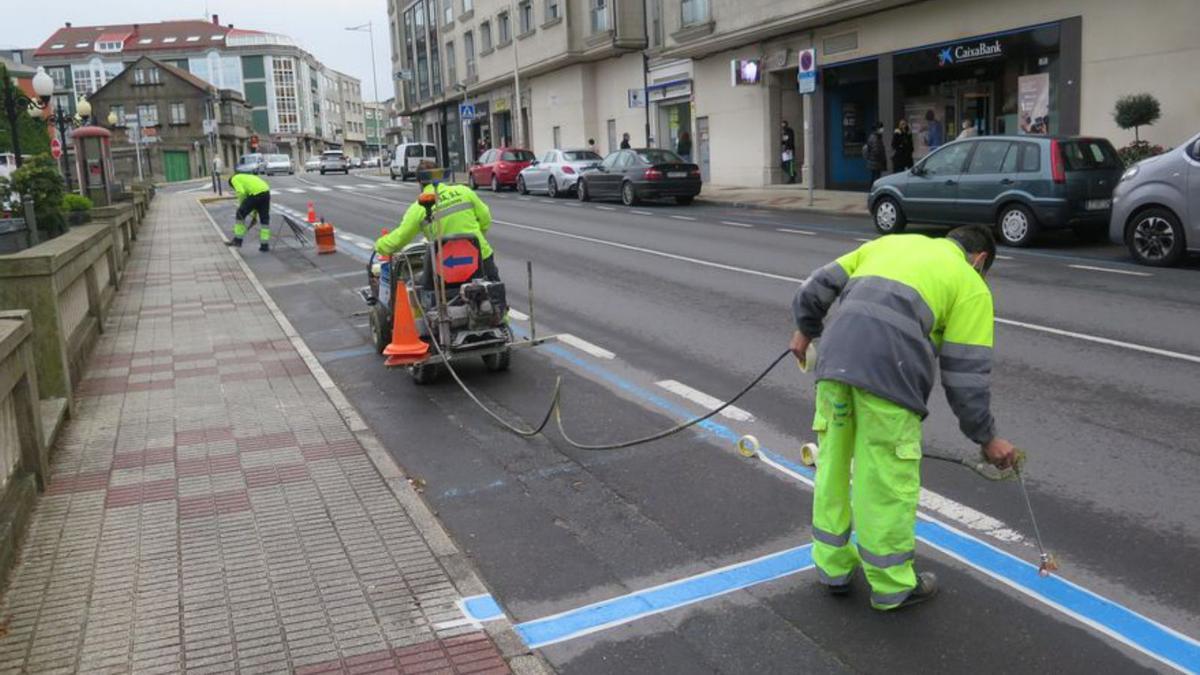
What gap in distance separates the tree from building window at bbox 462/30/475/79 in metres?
40.4

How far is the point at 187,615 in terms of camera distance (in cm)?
404

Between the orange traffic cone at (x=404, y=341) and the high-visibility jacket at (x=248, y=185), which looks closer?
the orange traffic cone at (x=404, y=341)

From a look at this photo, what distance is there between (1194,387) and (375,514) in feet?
18.4

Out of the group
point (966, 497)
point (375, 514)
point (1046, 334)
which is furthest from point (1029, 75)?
point (375, 514)

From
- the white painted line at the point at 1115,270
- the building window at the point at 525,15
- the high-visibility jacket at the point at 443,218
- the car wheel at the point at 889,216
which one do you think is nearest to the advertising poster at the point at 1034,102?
the car wheel at the point at 889,216

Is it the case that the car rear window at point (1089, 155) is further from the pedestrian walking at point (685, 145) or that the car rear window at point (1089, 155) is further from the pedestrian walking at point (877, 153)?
the pedestrian walking at point (685, 145)

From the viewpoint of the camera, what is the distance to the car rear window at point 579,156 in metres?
31.0

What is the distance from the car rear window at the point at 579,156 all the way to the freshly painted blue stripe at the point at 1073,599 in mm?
27134

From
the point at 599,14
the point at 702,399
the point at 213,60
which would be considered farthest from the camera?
the point at 213,60

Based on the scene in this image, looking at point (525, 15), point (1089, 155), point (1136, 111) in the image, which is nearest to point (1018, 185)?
point (1089, 155)

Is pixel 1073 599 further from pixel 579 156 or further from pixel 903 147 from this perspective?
pixel 579 156

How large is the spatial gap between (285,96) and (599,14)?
8796cm

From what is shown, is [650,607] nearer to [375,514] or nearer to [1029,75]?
[375,514]

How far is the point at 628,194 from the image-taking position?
25.8 m
